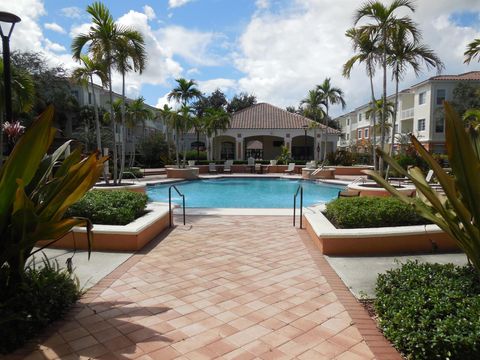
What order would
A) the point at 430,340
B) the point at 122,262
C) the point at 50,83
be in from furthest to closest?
1. the point at 50,83
2. the point at 122,262
3. the point at 430,340

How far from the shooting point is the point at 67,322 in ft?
11.7

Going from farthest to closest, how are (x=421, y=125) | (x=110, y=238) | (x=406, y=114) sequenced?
(x=406, y=114)
(x=421, y=125)
(x=110, y=238)

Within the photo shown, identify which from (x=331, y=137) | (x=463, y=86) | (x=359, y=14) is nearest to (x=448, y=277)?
(x=359, y=14)

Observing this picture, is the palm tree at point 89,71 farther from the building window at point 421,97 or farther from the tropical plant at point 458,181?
the building window at point 421,97

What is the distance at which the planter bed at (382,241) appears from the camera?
19.7 feet

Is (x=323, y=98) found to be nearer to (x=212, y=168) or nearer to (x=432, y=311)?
(x=212, y=168)

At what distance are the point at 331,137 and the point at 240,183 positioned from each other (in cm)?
1743

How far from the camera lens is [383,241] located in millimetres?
6020

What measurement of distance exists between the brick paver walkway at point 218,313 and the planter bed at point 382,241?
35 cm

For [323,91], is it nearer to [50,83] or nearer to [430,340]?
[50,83]

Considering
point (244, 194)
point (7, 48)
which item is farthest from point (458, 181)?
point (244, 194)

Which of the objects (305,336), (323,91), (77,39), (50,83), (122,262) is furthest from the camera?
(50,83)

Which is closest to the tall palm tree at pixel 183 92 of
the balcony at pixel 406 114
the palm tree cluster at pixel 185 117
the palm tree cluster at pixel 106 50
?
the palm tree cluster at pixel 185 117

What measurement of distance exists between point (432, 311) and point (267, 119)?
1466 inches
